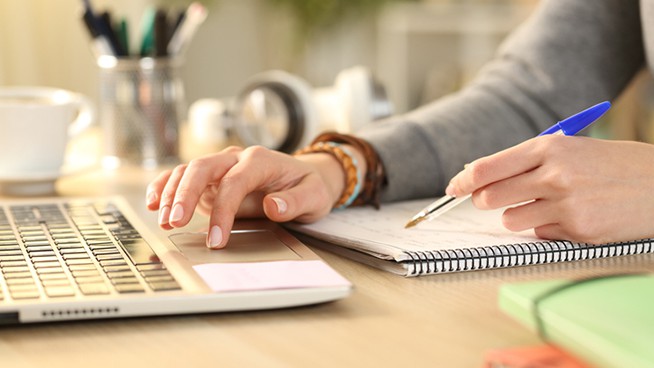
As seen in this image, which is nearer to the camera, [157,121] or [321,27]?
[157,121]

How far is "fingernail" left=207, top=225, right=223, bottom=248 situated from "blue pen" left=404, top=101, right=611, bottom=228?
17cm

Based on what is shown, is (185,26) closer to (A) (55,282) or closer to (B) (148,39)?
(B) (148,39)

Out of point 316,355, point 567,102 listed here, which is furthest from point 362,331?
point 567,102

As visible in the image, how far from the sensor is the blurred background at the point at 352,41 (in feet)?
11.2

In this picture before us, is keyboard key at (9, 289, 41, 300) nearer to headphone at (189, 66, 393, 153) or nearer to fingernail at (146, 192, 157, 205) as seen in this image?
fingernail at (146, 192, 157, 205)

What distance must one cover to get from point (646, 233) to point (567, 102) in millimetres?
405

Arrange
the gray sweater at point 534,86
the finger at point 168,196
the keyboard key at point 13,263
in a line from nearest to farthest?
the keyboard key at point 13,263 < the finger at point 168,196 < the gray sweater at point 534,86

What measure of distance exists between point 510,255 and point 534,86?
0.47 meters

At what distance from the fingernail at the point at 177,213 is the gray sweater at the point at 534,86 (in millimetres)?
304

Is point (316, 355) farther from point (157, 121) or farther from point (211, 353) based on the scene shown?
point (157, 121)

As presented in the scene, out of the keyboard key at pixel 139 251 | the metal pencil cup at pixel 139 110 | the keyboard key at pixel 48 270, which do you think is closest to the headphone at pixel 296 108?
the metal pencil cup at pixel 139 110

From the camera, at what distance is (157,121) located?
4.17ft

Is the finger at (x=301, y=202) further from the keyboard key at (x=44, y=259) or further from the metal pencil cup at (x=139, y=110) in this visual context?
the metal pencil cup at (x=139, y=110)

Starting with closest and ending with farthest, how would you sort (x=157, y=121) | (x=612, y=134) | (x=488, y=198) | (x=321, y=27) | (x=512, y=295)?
(x=512, y=295) → (x=488, y=198) → (x=157, y=121) → (x=612, y=134) → (x=321, y=27)
